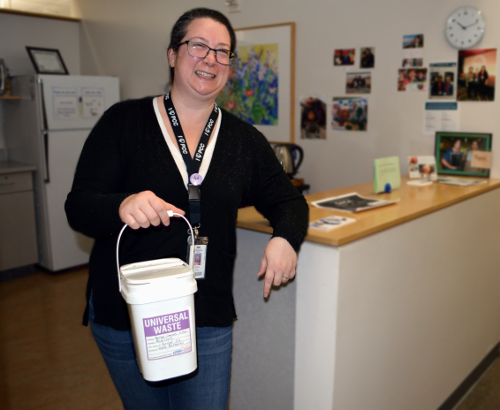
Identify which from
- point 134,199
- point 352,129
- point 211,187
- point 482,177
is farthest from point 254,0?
point 134,199

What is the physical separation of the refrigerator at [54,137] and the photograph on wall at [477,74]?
2.93 meters

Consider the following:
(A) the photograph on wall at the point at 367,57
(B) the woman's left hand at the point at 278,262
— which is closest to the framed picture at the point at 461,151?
(A) the photograph on wall at the point at 367,57

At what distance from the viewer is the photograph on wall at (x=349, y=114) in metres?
3.12

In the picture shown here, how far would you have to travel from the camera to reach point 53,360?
108 inches

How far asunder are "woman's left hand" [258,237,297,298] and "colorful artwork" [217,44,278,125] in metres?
2.46

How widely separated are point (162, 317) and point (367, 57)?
2563 millimetres

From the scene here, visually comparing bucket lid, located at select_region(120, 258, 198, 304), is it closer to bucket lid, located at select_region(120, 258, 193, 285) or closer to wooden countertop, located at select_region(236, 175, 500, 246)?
bucket lid, located at select_region(120, 258, 193, 285)

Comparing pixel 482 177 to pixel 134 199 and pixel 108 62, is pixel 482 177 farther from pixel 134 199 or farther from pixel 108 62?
pixel 108 62

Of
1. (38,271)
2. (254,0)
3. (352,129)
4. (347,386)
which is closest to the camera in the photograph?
(347,386)

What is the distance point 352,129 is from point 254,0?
1.23m

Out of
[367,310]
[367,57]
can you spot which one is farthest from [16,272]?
[367,310]

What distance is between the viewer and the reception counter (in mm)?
1601

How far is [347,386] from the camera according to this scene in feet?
5.43

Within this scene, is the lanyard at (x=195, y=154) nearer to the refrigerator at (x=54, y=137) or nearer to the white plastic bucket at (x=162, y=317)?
the white plastic bucket at (x=162, y=317)
